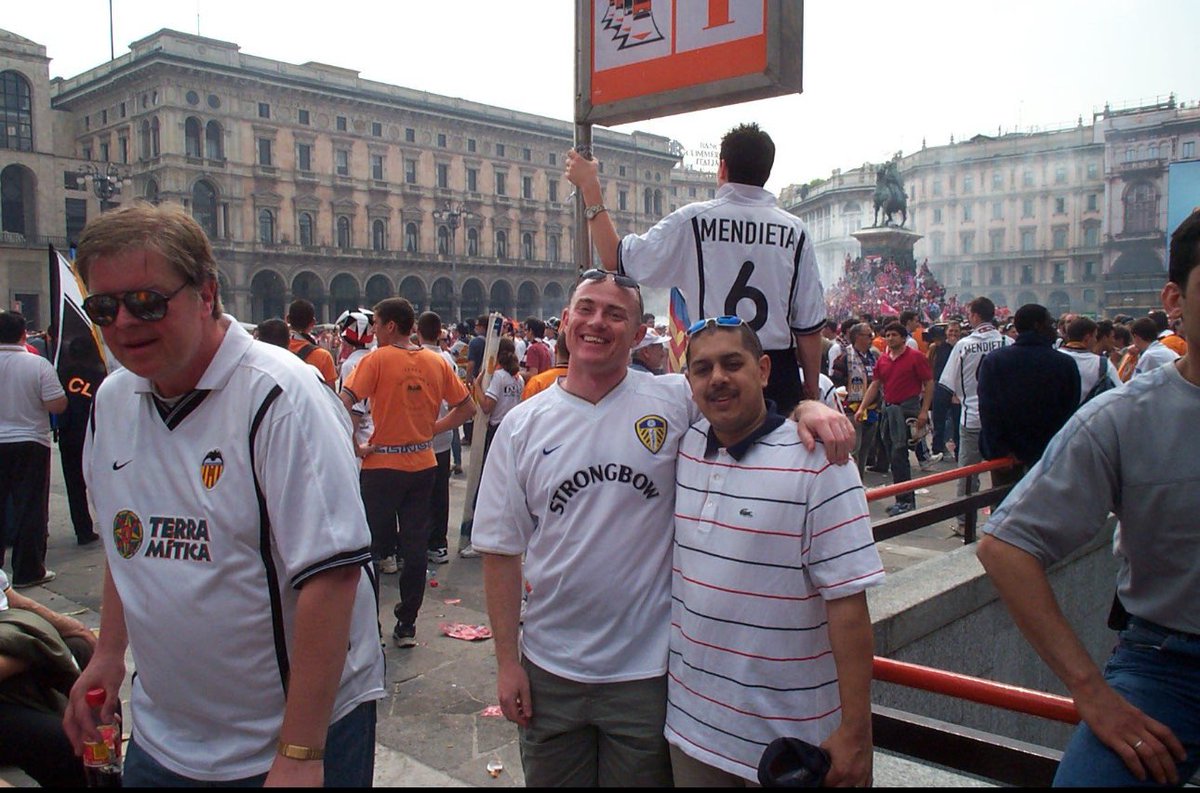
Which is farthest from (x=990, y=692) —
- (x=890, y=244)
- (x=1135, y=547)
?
(x=890, y=244)

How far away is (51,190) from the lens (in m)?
53.3

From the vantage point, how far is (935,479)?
466 centimetres

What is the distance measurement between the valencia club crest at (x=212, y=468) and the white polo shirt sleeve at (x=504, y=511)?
762 mm

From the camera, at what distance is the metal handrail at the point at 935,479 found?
4000 mm

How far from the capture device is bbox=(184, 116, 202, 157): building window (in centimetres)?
5675

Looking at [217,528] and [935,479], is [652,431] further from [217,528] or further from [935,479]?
[935,479]

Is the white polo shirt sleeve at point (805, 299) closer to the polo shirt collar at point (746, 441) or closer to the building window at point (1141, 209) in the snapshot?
the polo shirt collar at point (746, 441)

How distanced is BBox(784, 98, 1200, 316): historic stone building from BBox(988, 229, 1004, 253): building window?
15 centimetres

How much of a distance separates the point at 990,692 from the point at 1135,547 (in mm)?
485

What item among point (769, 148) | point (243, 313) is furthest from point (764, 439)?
point (243, 313)

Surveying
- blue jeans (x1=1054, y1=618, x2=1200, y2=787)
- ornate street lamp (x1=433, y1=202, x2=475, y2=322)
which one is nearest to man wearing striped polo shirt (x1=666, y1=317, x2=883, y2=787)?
blue jeans (x1=1054, y1=618, x2=1200, y2=787)

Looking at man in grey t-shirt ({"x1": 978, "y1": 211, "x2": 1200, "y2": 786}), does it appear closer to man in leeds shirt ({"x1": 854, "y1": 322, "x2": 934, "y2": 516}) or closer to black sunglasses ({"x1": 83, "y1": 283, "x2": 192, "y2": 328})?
black sunglasses ({"x1": 83, "y1": 283, "x2": 192, "y2": 328})

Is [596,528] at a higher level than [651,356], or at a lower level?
lower

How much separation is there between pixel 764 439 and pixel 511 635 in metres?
0.89
